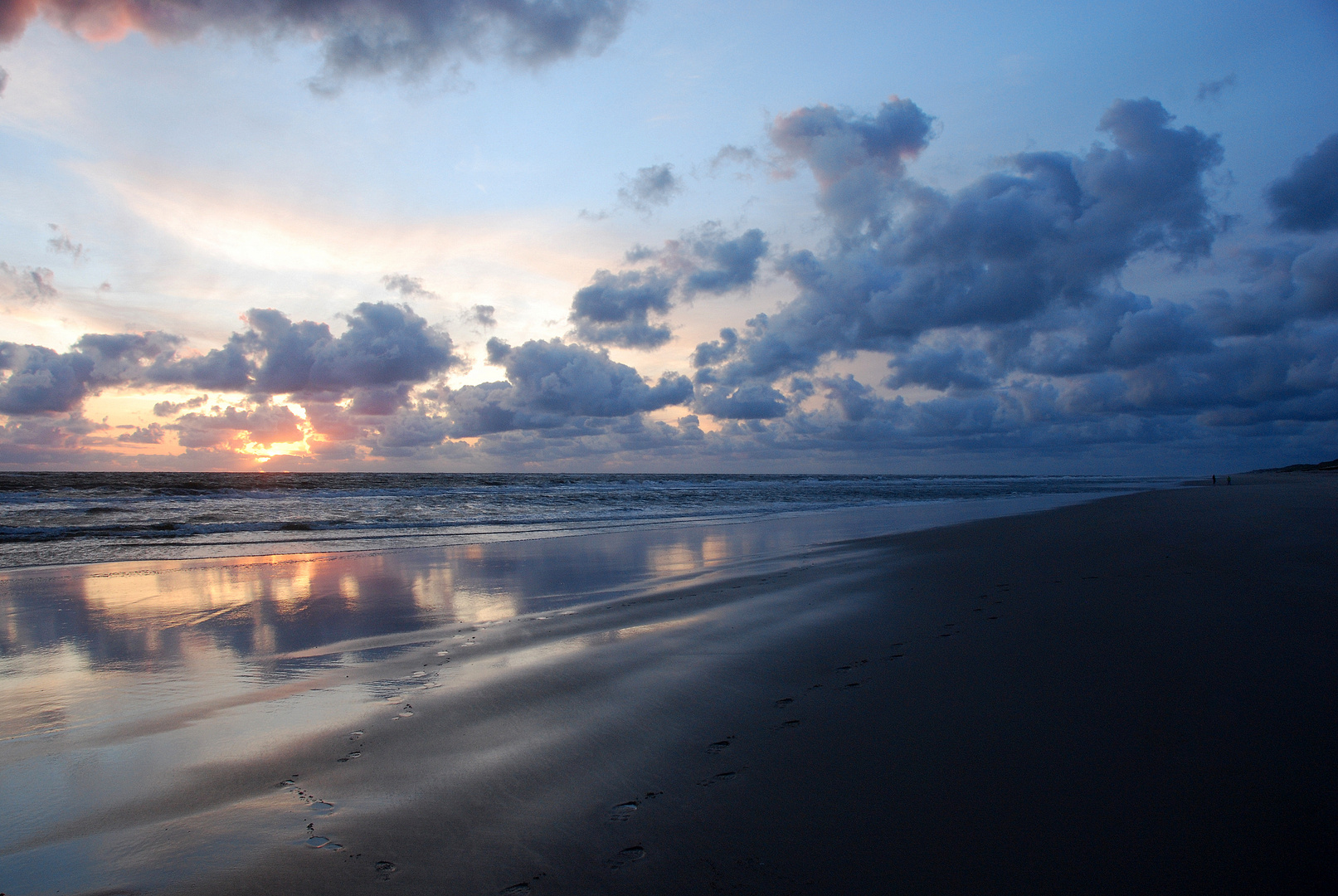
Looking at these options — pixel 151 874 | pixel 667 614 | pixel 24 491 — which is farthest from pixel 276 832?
pixel 24 491

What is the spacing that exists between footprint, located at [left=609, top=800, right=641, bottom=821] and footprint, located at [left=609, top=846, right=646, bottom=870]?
23 centimetres

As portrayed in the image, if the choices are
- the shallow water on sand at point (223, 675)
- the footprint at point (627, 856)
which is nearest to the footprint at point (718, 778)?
the footprint at point (627, 856)

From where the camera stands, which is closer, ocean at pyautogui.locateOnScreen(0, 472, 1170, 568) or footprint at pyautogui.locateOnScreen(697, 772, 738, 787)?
footprint at pyautogui.locateOnScreen(697, 772, 738, 787)

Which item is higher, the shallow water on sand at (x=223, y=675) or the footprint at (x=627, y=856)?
the shallow water on sand at (x=223, y=675)

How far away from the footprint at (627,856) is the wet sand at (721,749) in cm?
1

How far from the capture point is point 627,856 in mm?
2393

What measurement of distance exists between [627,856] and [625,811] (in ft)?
1.16

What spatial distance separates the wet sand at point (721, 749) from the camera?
232 cm

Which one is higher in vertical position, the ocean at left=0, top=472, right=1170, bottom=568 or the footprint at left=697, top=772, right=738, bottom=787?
the ocean at left=0, top=472, right=1170, bottom=568

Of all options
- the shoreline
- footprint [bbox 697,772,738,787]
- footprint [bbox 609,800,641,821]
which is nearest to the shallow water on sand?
the shoreline

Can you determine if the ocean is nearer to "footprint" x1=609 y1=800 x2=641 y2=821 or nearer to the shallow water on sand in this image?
the shallow water on sand

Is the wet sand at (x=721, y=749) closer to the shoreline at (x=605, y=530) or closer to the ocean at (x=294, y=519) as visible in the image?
the shoreline at (x=605, y=530)

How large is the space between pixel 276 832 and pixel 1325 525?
14487 millimetres

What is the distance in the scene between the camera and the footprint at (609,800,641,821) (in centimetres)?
268
